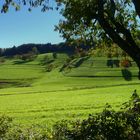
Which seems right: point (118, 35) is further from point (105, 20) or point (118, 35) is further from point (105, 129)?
point (105, 129)

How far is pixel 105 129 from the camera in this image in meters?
14.6

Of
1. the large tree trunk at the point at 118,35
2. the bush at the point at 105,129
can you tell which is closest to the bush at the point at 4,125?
the bush at the point at 105,129

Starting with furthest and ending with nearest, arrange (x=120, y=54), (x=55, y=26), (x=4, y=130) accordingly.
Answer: (x=120, y=54)
(x=55, y=26)
(x=4, y=130)

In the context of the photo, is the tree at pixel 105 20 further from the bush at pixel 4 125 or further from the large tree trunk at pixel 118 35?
→ the bush at pixel 4 125

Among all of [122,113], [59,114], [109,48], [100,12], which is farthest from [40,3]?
[59,114]

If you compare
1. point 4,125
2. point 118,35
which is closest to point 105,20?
point 118,35

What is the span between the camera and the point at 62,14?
778 inches

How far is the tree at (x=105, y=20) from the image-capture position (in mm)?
18562

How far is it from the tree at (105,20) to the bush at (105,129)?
3.47 m

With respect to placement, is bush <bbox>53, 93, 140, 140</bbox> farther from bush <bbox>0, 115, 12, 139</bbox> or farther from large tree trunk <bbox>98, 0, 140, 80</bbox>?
large tree trunk <bbox>98, 0, 140, 80</bbox>

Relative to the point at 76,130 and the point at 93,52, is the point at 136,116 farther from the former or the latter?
the point at 93,52

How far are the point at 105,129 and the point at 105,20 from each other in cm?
577

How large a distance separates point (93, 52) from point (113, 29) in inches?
157

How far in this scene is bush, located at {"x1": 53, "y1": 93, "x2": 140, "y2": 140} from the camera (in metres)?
14.5
